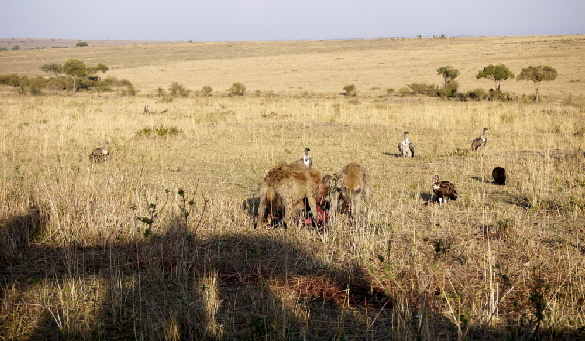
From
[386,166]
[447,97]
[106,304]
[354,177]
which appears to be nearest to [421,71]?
[447,97]

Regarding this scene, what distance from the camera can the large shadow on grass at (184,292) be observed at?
4.72 m

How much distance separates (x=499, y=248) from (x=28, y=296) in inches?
237

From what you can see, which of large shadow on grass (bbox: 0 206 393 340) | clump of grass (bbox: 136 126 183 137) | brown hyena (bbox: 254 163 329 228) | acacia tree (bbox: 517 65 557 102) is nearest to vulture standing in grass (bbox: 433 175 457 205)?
brown hyena (bbox: 254 163 329 228)

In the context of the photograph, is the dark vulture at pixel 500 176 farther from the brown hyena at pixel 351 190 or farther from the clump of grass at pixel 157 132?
the clump of grass at pixel 157 132

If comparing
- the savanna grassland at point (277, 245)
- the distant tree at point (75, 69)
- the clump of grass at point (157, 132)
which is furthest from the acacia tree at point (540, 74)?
the distant tree at point (75, 69)

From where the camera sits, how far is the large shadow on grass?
4.72 meters

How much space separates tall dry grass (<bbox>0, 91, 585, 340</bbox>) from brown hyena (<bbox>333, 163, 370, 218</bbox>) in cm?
48

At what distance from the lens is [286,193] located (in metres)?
7.80

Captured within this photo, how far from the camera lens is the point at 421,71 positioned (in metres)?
69.4

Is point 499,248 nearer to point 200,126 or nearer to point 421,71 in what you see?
point 200,126

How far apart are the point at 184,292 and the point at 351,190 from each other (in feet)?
13.6

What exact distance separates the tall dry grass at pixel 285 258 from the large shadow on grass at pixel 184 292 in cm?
2

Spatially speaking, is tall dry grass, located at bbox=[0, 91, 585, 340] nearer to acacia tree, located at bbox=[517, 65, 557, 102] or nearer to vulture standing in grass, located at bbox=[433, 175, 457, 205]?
vulture standing in grass, located at bbox=[433, 175, 457, 205]

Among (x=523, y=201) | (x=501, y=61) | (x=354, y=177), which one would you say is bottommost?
(x=523, y=201)
